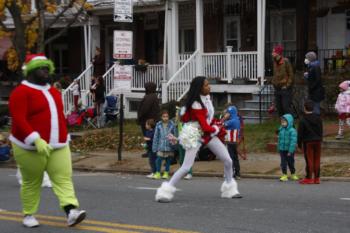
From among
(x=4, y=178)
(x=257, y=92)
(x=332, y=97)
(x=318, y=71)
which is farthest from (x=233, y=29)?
(x=4, y=178)

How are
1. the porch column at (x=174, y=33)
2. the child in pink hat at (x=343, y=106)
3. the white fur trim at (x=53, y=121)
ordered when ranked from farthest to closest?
the porch column at (x=174, y=33), the child in pink hat at (x=343, y=106), the white fur trim at (x=53, y=121)

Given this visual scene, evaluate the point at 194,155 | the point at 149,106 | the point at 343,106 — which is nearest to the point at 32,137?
the point at 194,155

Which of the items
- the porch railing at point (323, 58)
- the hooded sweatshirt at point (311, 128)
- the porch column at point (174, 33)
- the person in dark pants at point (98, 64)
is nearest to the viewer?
the hooded sweatshirt at point (311, 128)

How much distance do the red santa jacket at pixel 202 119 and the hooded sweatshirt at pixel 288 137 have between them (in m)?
2.84

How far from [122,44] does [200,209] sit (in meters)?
7.03

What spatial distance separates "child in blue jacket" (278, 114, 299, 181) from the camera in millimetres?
11285

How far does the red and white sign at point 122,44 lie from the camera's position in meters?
14.4

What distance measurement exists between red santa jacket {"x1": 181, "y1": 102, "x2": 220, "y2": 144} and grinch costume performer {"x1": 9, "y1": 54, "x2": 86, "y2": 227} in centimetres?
231

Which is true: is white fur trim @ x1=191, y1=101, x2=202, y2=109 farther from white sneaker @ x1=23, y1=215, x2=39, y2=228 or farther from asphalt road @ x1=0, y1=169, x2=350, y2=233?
white sneaker @ x1=23, y1=215, x2=39, y2=228

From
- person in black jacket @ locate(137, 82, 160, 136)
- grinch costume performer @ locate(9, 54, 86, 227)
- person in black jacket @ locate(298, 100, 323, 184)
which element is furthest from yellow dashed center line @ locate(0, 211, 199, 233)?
person in black jacket @ locate(137, 82, 160, 136)

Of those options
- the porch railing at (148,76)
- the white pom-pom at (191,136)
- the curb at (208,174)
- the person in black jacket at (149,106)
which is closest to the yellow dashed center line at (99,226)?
the white pom-pom at (191,136)

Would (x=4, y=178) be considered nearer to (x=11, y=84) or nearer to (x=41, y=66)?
(x=41, y=66)

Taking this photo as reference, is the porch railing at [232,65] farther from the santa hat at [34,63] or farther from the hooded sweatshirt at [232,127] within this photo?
the santa hat at [34,63]

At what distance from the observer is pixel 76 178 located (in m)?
12.9
